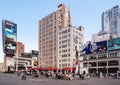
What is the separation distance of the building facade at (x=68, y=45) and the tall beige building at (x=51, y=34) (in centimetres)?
457

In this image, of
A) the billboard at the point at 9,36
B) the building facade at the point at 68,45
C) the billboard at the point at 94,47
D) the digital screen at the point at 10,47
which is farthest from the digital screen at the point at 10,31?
the billboard at the point at 94,47

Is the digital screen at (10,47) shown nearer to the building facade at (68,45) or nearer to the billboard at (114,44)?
the building facade at (68,45)

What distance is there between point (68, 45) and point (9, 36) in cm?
3406

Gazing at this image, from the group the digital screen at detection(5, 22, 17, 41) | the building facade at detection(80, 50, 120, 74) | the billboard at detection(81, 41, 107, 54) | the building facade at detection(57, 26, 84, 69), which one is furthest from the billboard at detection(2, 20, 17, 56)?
the billboard at detection(81, 41, 107, 54)

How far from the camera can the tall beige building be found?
150625 mm

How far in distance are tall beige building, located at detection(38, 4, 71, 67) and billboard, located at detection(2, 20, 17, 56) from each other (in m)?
27.7

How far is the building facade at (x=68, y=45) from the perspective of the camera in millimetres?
135375

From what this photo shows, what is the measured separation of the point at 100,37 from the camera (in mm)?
138500

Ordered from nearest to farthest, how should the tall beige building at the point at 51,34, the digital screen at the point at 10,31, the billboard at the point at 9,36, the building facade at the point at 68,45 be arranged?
the billboard at the point at 9,36 → the digital screen at the point at 10,31 → the building facade at the point at 68,45 → the tall beige building at the point at 51,34

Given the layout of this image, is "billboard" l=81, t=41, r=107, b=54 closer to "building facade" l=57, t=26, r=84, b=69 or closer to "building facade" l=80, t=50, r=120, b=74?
"building facade" l=80, t=50, r=120, b=74

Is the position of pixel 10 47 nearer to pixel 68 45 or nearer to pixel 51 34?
pixel 68 45

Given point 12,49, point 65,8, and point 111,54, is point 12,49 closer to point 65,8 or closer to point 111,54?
point 65,8

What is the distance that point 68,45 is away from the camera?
453ft

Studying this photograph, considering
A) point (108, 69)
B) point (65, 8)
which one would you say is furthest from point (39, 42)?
point (108, 69)
